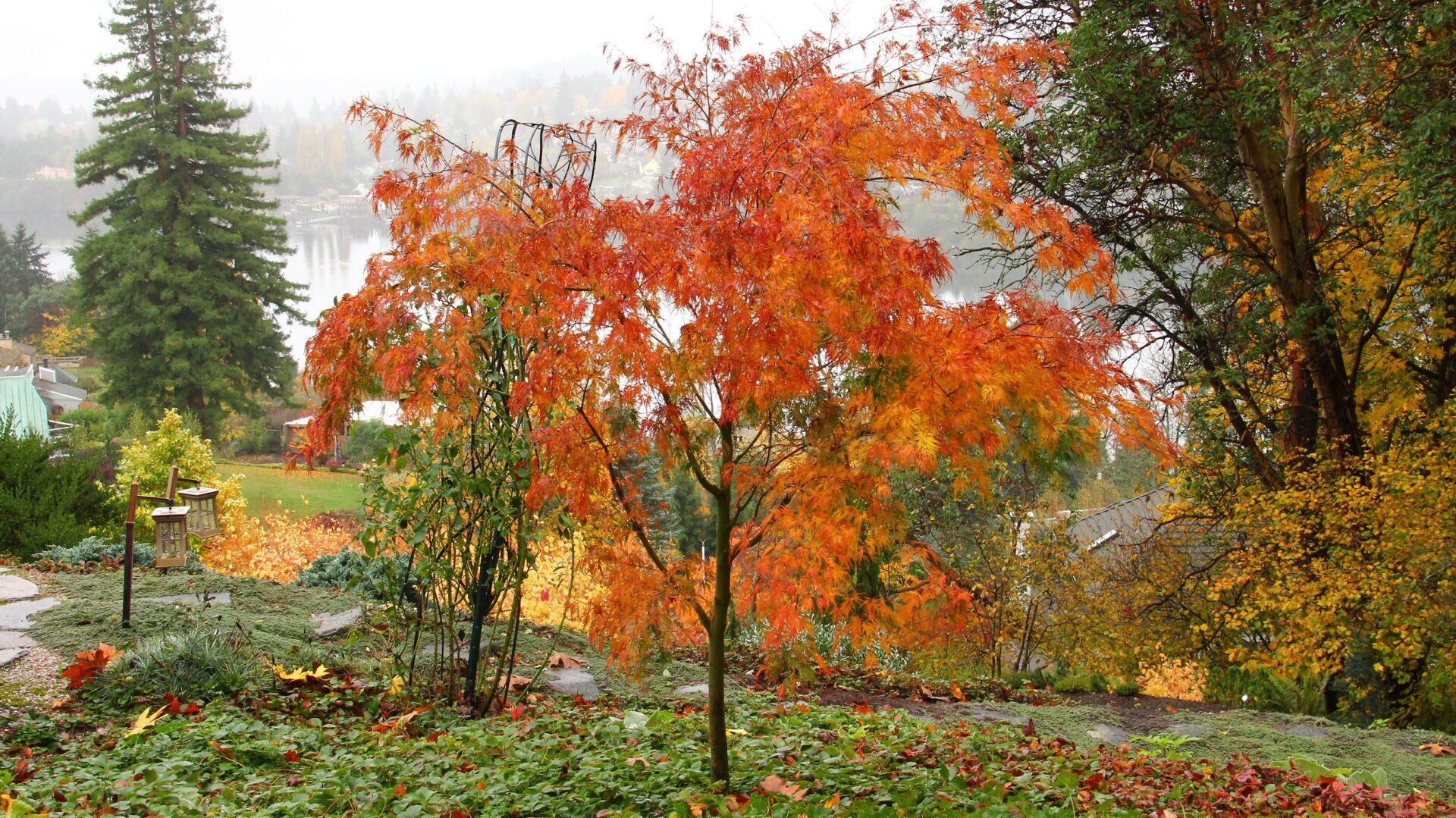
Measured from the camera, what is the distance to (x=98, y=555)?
22.8 ft

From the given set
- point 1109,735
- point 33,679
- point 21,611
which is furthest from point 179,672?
point 1109,735

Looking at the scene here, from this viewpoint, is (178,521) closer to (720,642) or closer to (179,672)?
(179,672)

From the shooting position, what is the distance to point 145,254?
743 inches

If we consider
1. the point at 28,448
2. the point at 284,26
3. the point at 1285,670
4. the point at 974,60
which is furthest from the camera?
→ the point at 284,26

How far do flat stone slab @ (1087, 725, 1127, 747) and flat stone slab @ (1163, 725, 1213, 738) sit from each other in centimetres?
25

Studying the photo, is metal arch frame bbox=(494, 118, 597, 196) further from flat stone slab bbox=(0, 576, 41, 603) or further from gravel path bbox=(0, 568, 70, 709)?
flat stone slab bbox=(0, 576, 41, 603)

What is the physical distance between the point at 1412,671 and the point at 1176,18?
5.29m

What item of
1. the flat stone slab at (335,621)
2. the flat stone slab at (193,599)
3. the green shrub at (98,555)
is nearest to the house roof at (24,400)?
the green shrub at (98,555)

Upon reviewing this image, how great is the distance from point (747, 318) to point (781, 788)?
1.63 metres

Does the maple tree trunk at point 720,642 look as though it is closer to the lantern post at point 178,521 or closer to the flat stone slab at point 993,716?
the flat stone slab at point 993,716

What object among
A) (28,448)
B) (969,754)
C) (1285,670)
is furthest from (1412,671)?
(28,448)

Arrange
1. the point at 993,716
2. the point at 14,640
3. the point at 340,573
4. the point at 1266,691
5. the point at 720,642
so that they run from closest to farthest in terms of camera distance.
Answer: the point at 720,642
the point at 14,640
the point at 993,716
the point at 340,573
the point at 1266,691

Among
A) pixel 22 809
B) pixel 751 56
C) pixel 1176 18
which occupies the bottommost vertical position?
pixel 22 809

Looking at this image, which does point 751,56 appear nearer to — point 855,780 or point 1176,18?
point 855,780
